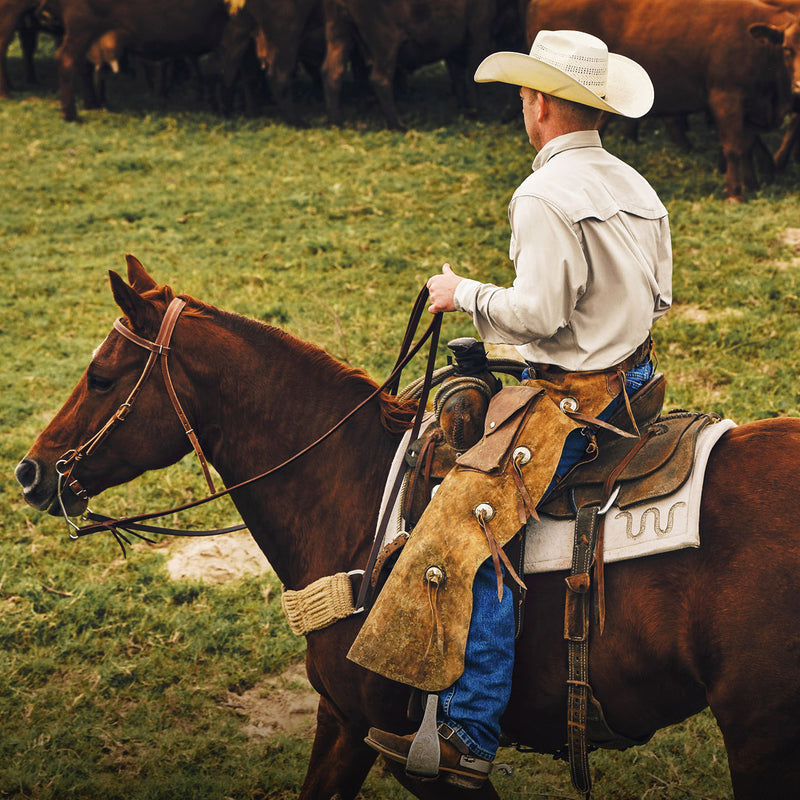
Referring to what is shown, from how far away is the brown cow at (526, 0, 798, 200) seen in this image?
32.1ft

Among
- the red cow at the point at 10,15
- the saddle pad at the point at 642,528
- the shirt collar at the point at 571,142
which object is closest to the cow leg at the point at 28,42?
the red cow at the point at 10,15

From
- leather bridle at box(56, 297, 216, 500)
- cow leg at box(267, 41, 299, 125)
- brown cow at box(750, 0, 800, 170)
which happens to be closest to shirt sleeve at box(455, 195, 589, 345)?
leather bridle at box(56, 297, 216, 500)

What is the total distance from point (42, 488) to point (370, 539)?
120 centimetres

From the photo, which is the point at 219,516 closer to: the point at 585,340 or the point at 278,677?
the point at 278,677

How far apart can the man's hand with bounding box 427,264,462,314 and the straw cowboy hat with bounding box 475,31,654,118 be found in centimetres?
63

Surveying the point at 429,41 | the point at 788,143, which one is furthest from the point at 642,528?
the point at 429,41

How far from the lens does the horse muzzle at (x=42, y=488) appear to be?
3.17m

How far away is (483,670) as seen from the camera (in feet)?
8.97

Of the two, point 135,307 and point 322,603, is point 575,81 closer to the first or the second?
point 135,307

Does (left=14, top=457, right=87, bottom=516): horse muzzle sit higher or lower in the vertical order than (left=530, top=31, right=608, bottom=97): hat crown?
lower

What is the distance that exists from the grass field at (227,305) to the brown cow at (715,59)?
629 millimetres

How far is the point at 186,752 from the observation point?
4.20 metres

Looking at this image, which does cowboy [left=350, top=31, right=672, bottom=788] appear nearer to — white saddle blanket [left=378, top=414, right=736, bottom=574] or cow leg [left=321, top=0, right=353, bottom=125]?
white saddle blanket [left=378, top=414, right=736, bottom=574]

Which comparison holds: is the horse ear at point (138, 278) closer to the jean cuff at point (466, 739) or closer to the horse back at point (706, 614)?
the horse back at point (706, 614)
